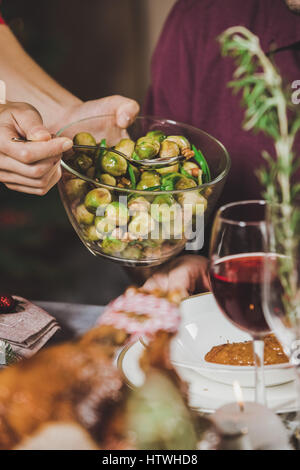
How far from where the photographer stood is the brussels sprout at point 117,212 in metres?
0.85

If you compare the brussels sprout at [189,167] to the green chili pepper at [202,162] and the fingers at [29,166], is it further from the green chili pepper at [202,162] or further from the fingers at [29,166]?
the fingers at [29,166]

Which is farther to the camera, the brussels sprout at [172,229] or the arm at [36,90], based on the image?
the arm at [36,90]

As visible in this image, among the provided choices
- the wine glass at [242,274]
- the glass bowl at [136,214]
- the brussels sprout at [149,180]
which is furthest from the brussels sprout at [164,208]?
the wine glass at [242,274]

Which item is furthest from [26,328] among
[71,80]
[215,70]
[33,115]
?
[71,80]

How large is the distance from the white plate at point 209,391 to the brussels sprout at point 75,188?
0.32m

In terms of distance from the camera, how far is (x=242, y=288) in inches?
22.4

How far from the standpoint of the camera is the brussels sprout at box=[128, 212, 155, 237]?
851 millimetres

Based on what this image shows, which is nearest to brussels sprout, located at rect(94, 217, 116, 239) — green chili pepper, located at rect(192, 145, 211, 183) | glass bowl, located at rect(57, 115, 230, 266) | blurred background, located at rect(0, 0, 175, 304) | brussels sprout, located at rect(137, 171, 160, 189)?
glass bowl, located at rect(57, 115, 230, 266)

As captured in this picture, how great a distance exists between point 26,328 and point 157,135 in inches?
17.6

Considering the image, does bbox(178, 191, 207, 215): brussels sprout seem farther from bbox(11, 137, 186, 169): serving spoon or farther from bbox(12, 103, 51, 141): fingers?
bbox(12, 103, 51, 141): fingers

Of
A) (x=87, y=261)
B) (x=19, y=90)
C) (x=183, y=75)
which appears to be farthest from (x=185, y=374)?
(x=87, y=261)

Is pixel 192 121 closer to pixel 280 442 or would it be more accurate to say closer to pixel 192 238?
pixel 192 238

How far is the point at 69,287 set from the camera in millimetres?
2779

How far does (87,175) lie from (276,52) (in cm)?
75
